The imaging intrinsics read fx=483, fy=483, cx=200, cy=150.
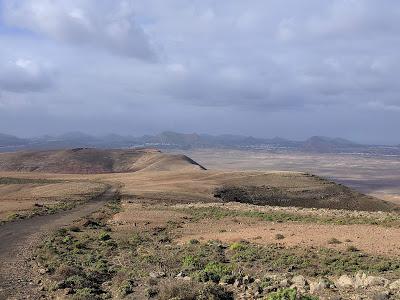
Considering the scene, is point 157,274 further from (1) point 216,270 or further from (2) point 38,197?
(2) point 38,197

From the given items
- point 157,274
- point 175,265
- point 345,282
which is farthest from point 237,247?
point 345,282

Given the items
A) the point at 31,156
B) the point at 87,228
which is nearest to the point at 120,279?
the point at 87,228

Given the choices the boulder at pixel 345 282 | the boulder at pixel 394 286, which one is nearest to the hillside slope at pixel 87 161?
the boulder at pixel 345 282

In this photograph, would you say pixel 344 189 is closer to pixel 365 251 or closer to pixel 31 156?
pixel 365 251

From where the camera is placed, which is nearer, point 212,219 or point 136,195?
point 212,219

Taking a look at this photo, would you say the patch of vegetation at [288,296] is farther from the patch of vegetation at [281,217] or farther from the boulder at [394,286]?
the patch of vegetation at [281,217]

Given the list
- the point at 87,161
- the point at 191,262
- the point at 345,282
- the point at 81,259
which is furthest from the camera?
the point at 87,161
